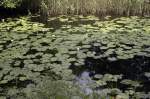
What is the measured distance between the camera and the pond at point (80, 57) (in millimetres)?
4648

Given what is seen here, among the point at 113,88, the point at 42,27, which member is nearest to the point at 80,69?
the point at 113,88

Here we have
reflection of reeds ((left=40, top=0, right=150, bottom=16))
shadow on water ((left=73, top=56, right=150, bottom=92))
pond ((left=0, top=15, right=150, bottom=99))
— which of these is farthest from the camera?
reflection of reeds ((left=40, top=0, right=150, bottom=16))

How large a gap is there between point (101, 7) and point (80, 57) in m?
3.37

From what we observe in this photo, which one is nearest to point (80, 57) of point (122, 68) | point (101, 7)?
point (122, 68)

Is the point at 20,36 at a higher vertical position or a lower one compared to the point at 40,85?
higher

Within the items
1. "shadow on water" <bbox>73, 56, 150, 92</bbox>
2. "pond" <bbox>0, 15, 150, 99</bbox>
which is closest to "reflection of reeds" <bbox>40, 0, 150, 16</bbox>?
"pond" <bbox>0, 15, 150, 99</bbox>

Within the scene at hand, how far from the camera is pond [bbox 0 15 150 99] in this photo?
4.65m

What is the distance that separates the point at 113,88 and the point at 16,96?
1.46 m

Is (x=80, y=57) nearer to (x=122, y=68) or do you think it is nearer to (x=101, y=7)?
(x=122, y=68)

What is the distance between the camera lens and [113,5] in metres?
8.69

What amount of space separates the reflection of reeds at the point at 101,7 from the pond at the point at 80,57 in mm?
641

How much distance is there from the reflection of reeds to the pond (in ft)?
2.10

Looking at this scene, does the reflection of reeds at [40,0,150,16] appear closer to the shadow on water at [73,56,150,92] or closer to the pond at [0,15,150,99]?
the pond at [0,15,150,99]

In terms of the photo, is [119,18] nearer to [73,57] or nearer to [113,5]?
[113,5]
